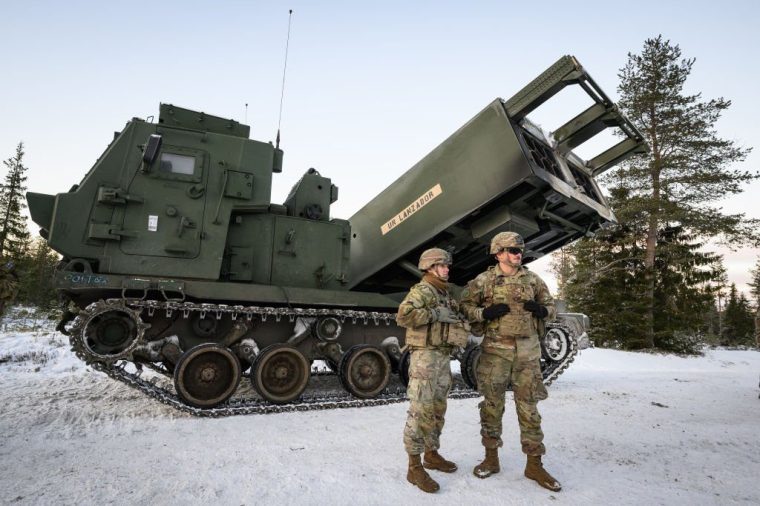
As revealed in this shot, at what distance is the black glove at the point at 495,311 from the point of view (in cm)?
370

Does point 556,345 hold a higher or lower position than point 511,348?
lower

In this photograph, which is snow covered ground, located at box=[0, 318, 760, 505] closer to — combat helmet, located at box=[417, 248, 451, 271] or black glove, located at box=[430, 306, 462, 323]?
black glove, located at box=[430, 306, 462, 323]

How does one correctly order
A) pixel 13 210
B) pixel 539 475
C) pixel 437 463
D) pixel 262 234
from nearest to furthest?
pixel 539 475, pixel 437 463, pixel 262 234, pixel 13 210

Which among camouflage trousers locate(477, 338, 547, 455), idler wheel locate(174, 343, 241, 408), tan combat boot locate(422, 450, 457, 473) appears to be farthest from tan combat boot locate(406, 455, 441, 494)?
idler wheel locate(174, 343, 241, 408)

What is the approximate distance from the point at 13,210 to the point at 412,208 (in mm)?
35419

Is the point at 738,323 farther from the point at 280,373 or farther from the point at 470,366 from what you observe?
the point at 280,373

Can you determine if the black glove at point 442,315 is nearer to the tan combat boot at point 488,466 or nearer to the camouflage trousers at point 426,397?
the camouflage trousers at point 426,397

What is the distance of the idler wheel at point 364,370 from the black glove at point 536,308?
340 centimetres

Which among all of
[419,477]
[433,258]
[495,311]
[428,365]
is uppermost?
[433,258]

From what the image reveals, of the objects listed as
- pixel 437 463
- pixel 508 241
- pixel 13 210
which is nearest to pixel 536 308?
pixel 508 241

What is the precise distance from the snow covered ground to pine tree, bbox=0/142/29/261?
29.7 metres

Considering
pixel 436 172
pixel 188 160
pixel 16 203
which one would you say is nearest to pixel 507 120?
pixel 436 172

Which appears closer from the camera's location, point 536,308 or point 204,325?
point 536,308

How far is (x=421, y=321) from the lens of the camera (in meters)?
3.58
